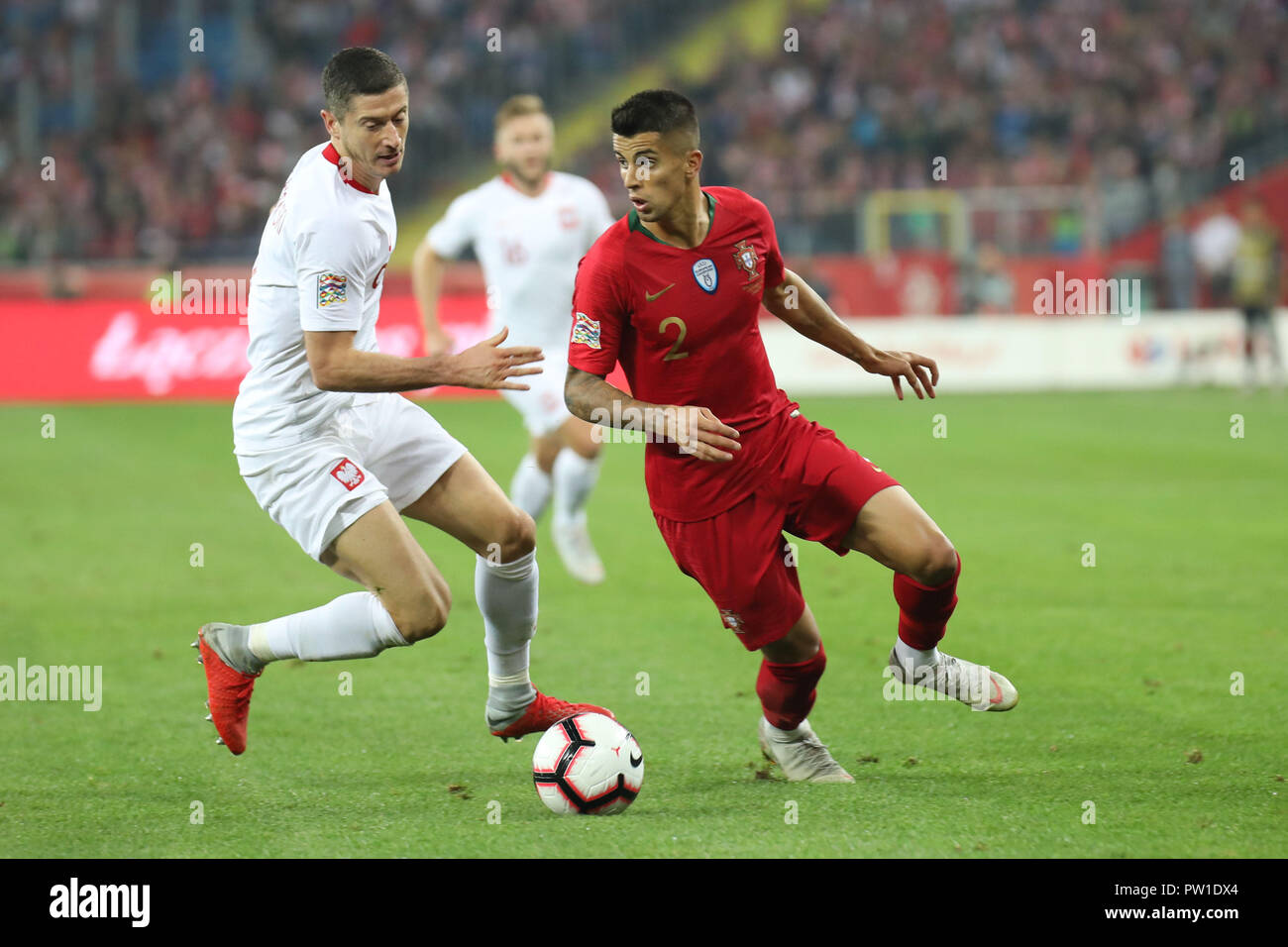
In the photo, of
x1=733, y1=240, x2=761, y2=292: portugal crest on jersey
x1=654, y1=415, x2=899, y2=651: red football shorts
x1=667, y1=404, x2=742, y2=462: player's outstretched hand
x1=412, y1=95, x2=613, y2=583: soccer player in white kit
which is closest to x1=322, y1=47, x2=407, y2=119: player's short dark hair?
x1=733, y1=240, x2=761, y2=292: portugal crest on jersey

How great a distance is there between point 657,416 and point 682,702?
6.08 ft

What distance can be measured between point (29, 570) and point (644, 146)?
5996mm

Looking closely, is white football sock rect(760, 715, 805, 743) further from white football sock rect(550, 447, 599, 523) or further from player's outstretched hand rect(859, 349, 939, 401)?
white football sock rect(550, 447, 599, 523)

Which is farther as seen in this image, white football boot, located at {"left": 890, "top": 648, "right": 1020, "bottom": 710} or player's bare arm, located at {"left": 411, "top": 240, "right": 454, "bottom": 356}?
player's bare arm, located at {"left": 411, "top": 240, "right": 454, "bottom": 356}

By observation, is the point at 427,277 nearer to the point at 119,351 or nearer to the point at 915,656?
the point at 915,656

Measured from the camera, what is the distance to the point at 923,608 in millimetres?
5070

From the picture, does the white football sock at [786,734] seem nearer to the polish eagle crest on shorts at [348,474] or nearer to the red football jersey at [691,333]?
the red football jersey at [691,333]

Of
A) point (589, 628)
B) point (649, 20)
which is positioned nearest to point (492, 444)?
point (589, 628)

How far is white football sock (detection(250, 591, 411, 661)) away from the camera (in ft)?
16.5

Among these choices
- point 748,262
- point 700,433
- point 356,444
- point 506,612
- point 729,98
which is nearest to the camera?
point 700,433

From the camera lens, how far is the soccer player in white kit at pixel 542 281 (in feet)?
30.1

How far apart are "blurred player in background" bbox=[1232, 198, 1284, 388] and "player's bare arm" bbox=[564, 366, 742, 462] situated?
16.8 meters

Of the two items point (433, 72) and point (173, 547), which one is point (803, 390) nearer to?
point (433, 72)

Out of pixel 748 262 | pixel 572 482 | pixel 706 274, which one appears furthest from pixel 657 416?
pixel 572 482
